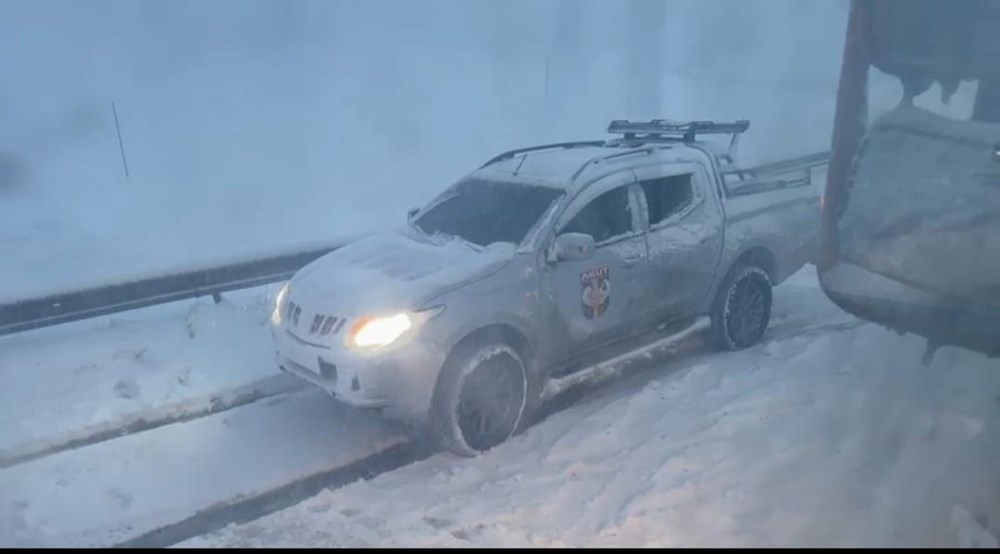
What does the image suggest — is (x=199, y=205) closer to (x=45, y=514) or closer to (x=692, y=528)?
(x=45, y=514)

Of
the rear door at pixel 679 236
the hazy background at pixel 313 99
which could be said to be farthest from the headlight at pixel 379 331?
the hazy background at pixel 313 99

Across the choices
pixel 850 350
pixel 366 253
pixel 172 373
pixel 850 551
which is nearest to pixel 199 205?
pixel 172 373

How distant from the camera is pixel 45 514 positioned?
4.24 metres

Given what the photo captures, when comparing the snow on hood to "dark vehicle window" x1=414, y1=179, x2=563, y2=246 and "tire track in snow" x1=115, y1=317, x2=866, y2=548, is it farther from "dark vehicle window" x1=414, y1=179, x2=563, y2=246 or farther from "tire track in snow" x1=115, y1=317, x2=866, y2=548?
"tire track in snow" x1=115, y1=317, x2=866, y2=548

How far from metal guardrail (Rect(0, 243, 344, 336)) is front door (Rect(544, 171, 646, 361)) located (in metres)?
2.89

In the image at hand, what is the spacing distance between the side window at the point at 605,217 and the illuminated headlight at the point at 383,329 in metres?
1.29

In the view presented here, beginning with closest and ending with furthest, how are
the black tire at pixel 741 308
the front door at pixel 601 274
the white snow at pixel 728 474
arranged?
the white snow at pixel 728 474 → the front door at pixel 601 274 → the black tire at pixel 741 308

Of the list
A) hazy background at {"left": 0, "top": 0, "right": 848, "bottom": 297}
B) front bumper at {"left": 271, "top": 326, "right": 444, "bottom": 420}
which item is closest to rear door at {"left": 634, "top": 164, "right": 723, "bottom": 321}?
front bumper at {"left": 271, "top": 326, "right": 444, "bottom": 420}

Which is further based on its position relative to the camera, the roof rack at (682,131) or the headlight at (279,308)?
the roof rack at (682,131)

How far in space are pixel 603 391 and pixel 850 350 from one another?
6.11 feet

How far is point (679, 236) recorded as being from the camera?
19.2 ft

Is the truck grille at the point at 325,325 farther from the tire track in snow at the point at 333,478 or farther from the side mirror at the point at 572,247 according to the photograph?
the side mirror at the point at 572,247

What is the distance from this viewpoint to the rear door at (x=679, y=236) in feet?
18.8

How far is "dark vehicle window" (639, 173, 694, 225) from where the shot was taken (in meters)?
5.77
